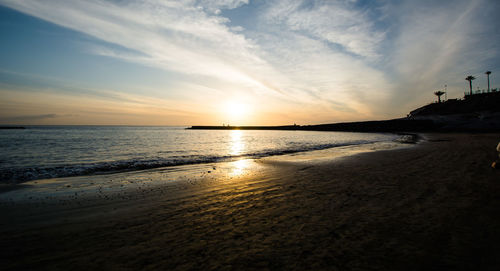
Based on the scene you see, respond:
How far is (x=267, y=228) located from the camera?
16.0 feet

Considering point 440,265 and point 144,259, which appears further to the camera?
point 144,259

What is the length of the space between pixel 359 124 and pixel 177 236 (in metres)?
103

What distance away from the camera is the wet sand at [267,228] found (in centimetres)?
362

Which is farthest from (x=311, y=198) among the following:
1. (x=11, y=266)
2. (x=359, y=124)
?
(x=359, y=124)

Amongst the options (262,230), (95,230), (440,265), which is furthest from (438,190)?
(95,230)

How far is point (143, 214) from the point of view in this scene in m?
6.05

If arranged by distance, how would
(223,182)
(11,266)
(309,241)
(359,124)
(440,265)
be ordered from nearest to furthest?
(440,265)
(11,266)
(309,241)
(223,182)
(359,124)

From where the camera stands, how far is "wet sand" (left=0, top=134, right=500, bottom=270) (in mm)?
3616

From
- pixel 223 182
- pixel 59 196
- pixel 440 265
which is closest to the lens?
pixel 440 265

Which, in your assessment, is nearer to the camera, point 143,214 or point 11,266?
point 11,266

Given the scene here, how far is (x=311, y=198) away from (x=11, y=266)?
23.0ft

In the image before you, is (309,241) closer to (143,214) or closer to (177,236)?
(177,236)

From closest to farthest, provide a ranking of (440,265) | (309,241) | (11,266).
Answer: (440,265)
(11,266)
(309,241)

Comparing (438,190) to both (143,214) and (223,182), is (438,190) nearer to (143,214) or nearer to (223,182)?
(223,182)
